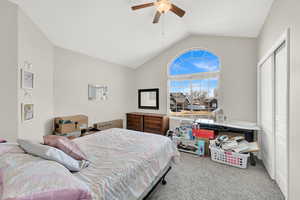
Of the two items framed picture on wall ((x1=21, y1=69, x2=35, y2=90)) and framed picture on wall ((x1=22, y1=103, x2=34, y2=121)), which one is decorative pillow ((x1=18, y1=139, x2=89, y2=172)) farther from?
framed picture on wall ((x1=21, y1=69, x2=35, y2=90))

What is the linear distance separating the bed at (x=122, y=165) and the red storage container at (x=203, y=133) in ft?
4.23

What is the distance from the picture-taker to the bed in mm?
1018

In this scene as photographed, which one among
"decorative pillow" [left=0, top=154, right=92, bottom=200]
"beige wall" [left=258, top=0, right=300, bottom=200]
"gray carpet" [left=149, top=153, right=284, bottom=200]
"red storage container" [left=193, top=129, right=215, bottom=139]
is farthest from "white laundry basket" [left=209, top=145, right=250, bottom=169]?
"decorative pillow" [left=0, top=154, right=92, bottom=200]

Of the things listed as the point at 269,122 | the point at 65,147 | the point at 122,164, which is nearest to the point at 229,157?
the point at 269,122

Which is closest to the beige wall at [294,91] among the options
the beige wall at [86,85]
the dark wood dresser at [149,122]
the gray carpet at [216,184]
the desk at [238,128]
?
the gray carpet at [216,184]

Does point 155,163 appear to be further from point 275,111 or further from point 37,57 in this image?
point 37,57

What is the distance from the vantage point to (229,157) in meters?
2.60

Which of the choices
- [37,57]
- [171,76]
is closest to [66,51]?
[37,57]

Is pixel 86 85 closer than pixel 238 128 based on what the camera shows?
No

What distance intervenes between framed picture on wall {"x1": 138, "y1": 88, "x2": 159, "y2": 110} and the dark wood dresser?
53cm

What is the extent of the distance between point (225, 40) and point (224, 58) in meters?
0.49

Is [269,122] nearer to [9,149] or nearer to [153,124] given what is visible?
[153,124]

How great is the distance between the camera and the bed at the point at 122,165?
1018 mm

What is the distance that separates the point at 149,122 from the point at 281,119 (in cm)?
322
